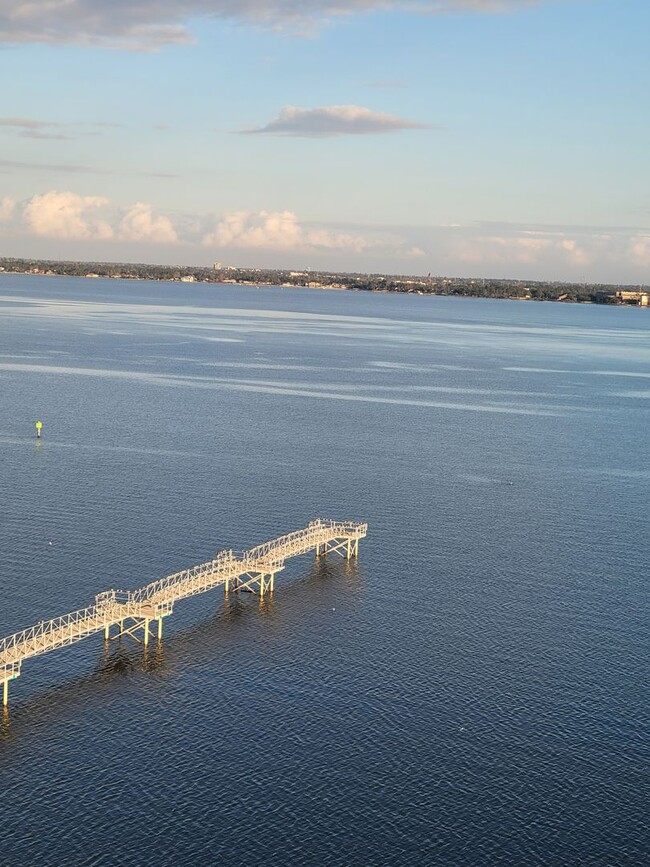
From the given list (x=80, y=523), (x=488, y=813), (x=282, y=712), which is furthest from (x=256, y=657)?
(x=80, y=523)

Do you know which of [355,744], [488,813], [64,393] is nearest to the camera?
[488,813]

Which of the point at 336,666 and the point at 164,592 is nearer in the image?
the point at 336,666

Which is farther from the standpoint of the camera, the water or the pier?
the pier

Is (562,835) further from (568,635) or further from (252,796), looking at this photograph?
(568,635)

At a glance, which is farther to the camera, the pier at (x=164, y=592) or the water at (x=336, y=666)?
the pier at (x=164, y=592)
